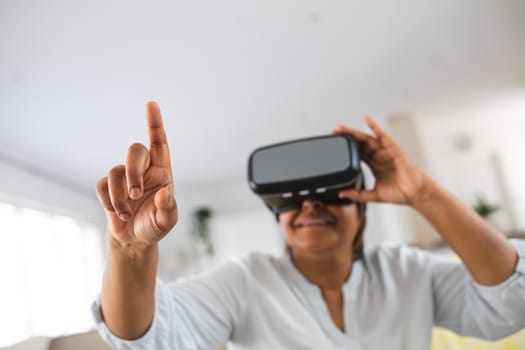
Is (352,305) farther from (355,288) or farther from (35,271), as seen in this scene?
(35,271)

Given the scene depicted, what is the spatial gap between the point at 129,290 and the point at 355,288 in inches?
15.3

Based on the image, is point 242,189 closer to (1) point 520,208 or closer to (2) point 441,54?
(1) point 520,208

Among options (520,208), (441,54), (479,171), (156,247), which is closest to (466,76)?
(441,54)

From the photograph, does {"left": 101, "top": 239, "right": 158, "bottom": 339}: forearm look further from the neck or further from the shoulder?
the shoulder

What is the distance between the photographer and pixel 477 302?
543mm

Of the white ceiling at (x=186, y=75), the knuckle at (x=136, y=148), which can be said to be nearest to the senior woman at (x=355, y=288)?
the white ceiling at (x=186, y=75)

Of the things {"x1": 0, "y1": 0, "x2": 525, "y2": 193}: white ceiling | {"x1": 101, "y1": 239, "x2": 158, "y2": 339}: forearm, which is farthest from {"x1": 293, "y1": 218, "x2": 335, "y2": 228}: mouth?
{"x1": 101, "y1": 239, "x2": 158, "y2": 339}: forearm

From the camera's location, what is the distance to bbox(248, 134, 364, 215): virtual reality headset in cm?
36

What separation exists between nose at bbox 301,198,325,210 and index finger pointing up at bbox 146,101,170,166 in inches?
10.7

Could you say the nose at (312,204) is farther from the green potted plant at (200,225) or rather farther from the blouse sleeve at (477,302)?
the blouse sleeve at (477,302)

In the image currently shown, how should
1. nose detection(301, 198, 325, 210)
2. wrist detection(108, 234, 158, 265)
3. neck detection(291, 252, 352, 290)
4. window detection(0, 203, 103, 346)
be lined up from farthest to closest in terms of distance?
neck detection(291, 252, 352, 290) < nose detection(301, 198, 325, 210) < wrist detection(108, 234, 158, 265) < window detection(0, 203, 103, 346)

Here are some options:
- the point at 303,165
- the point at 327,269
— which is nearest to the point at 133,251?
the point at 303,165

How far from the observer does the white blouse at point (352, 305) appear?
0.50 metres

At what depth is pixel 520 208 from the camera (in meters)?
0.49
